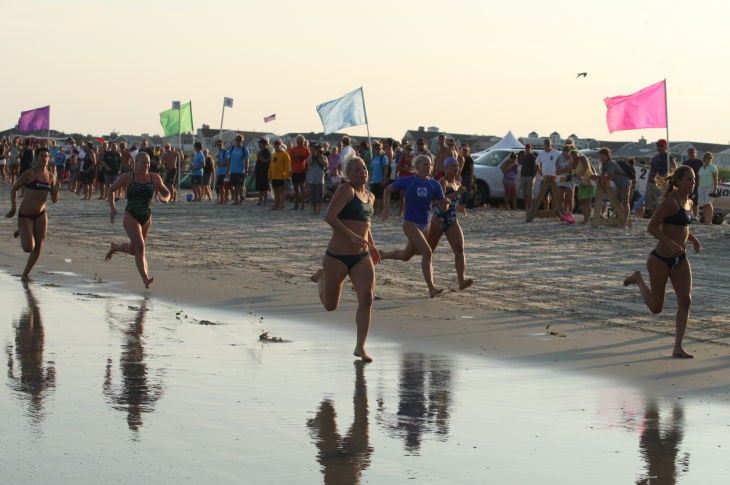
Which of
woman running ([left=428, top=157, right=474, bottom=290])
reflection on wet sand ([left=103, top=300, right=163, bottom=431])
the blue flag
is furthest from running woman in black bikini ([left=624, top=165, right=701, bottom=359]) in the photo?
the blue flag

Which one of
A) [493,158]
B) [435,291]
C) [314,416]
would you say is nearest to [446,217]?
[435,291]

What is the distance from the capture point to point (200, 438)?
7.02 meters

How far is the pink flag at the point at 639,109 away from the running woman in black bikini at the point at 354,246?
681 inches

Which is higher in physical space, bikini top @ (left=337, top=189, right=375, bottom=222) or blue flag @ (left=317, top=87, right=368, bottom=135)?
blue flag @ (left=317, top=87, right=368, bottom=135)

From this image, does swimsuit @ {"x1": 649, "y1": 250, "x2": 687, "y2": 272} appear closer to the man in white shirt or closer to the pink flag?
the man in white shirt

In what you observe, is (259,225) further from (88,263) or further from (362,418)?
(362,418)

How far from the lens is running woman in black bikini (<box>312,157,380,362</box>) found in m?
9.95

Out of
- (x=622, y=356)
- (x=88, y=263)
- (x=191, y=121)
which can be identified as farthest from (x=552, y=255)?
(x=191, y=121)

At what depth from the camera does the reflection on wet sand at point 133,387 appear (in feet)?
25.3

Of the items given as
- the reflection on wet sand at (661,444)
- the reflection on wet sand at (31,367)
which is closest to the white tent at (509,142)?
the reflection on wet sand at (31,367)

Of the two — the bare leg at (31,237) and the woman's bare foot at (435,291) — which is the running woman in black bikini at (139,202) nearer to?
the bare leg at (31,237)

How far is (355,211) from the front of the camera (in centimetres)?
1007

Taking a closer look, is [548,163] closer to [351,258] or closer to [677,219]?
[677,219]

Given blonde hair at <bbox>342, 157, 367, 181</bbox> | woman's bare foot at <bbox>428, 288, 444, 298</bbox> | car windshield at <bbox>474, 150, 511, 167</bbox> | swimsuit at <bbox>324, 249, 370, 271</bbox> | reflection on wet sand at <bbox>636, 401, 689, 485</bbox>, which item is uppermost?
car windshield at <bbox>474, 150, 511, 167</bbox>
